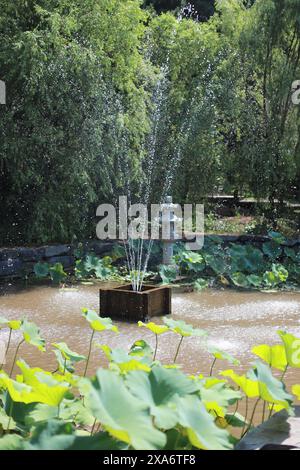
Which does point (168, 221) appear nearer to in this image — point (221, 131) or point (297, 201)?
point (297, 201)

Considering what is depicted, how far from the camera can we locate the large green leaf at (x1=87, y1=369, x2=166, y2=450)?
4.52 feet

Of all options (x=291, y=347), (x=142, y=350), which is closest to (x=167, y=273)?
(x=142, y=350)

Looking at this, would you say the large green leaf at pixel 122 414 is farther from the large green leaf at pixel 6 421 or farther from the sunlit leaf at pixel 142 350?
the sunlit leaf at pixel 142 350

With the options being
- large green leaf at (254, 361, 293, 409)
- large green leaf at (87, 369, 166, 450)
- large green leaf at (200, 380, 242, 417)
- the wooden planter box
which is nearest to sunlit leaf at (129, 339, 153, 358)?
large green leaf at (200, 380, 242, 417)

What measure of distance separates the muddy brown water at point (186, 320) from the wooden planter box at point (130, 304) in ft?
0.50

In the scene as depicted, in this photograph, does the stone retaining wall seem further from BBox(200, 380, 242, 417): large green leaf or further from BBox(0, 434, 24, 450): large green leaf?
BBox(0, 434, 24, 450): large green leaf

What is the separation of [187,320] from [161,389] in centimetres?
429

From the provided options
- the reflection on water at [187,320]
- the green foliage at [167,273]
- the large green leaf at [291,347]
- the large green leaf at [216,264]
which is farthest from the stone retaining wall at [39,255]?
the large green leaf at [291,347]

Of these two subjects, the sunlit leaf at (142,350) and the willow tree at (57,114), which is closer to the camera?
the sunlit leaf at (142,350)

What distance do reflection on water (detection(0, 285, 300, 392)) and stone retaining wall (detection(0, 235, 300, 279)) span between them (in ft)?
1.92

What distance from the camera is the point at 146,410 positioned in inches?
57.1

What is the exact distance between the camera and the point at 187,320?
19.3 ft

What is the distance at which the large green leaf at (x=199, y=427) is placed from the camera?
59.8 inches

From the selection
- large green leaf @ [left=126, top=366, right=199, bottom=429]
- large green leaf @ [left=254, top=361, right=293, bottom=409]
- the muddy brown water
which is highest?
large green leaf @ [left=126, top=366, right=199, bottom=429]
